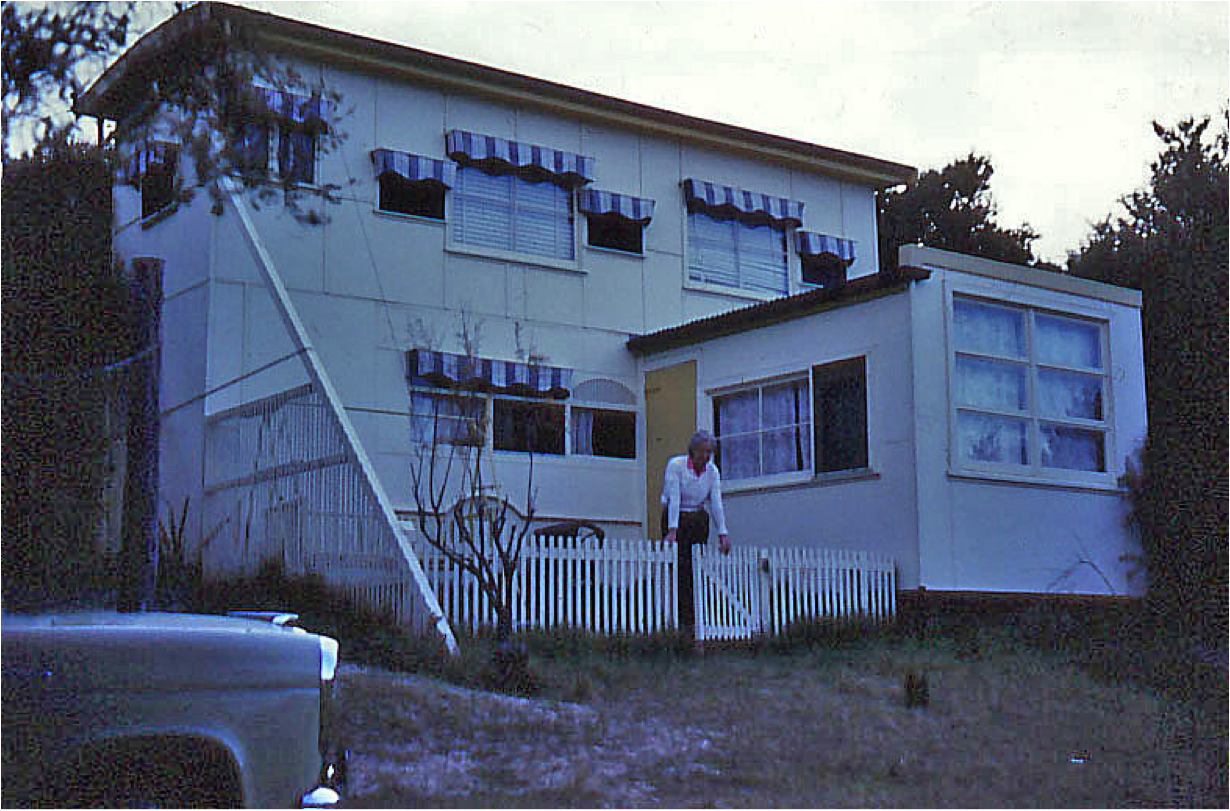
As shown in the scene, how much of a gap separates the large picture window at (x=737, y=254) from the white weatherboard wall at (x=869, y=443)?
2481 millimetres

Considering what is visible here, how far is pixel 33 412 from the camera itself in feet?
21.8

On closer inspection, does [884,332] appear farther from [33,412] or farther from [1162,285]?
[33,412]

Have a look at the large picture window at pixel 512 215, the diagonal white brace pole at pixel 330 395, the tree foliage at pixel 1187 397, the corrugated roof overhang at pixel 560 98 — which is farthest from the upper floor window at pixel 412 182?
the tree foliage at pixel 1187 397

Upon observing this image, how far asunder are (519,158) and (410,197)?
1.44 m

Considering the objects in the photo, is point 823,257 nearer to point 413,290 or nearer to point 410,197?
point 410,197

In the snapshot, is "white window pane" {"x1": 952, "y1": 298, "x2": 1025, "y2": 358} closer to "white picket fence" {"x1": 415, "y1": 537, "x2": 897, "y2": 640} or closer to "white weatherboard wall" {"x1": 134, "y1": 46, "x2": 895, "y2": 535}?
"white picket fence" {"x1": 415, "y1": 537, "x2": 897, "y2": 640}

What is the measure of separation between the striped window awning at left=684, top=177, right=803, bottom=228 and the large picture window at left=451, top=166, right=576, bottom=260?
184 cm

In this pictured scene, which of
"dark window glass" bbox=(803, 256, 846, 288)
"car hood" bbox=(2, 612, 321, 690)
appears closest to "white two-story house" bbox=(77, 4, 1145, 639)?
"dark window glass" bbox=(803, 256, 846, 288)

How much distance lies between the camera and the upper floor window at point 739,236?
1850cm

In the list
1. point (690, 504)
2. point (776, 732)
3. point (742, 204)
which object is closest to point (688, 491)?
point (690, 504)

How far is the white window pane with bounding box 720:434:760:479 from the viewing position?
15641mm

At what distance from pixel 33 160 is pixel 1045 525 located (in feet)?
33.5

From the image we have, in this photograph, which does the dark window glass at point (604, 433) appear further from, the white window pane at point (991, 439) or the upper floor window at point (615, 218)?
the white window pane at point (991, 439)

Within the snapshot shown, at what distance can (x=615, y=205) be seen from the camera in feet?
57.6
